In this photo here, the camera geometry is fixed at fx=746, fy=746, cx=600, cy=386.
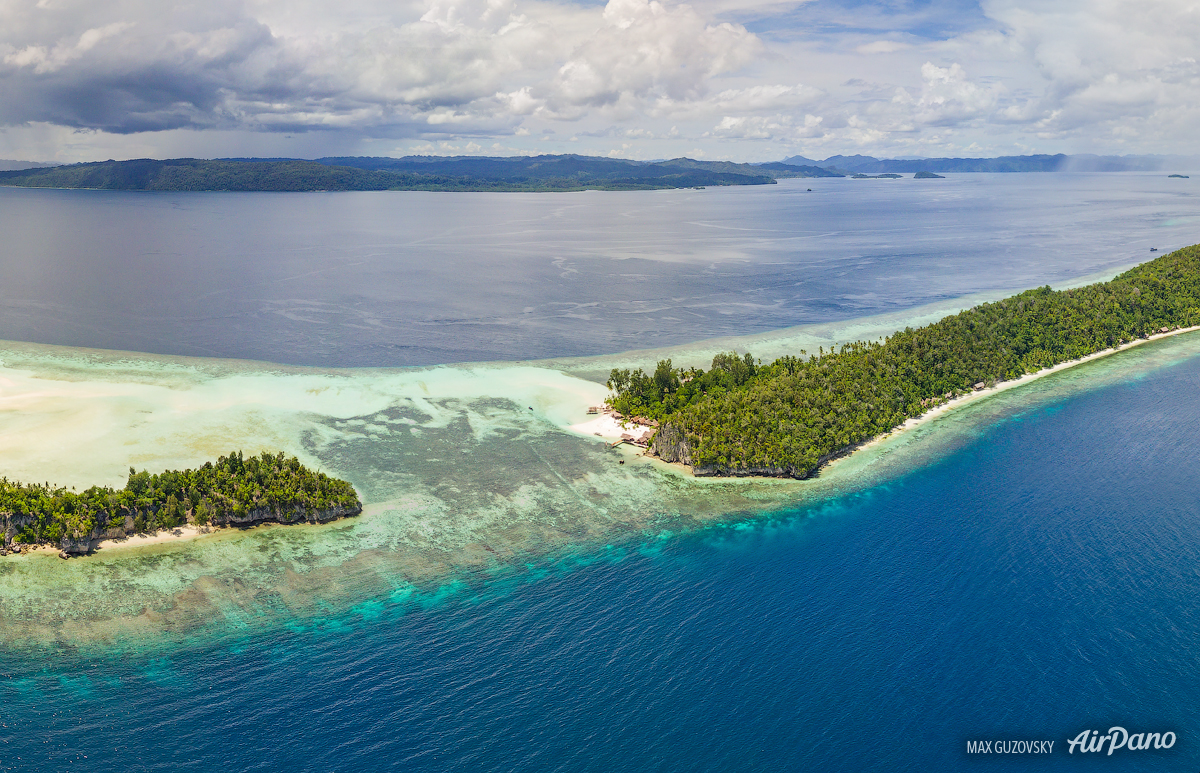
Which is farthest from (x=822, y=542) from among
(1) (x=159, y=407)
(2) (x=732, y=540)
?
(1) (x=159, y=407)

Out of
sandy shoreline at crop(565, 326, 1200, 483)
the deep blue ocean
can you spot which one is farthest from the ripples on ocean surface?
the deep blue ocean

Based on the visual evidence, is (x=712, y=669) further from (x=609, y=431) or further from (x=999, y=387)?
(x=999, y=387)

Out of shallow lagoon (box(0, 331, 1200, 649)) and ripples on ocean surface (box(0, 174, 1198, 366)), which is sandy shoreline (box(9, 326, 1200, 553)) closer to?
shallow lagoon (box(0, 331, 1200, 649))

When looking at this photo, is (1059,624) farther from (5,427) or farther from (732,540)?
(5,427)

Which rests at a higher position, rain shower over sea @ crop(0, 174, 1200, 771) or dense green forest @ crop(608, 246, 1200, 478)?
dense green forest @ crop(608, 246, 1200, 478)

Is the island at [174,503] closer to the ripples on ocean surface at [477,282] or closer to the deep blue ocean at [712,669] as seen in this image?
the deep blue ocean at [712,669]

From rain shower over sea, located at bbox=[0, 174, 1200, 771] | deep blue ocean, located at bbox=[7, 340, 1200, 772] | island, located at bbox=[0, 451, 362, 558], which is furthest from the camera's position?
island, located at bbox=[0, 451, 362, 558]
